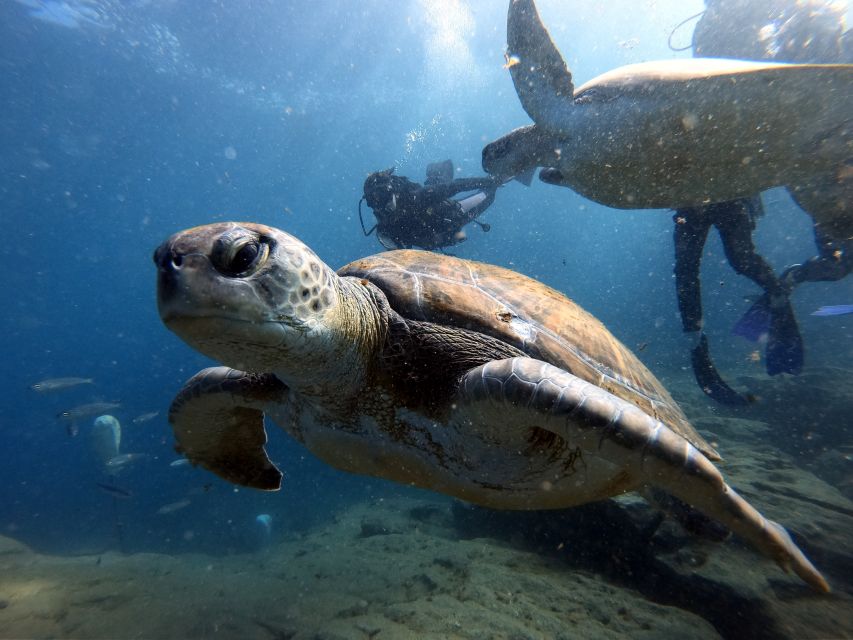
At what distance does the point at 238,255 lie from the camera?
1319mm

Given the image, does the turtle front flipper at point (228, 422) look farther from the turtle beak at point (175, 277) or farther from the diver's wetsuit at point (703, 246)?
the diver's wetsuit at point (703, 246)

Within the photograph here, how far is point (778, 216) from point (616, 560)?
162ft

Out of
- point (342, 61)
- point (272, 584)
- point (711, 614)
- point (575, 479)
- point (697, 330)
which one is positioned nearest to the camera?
point (575, 479)

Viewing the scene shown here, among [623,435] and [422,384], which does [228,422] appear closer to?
[422,384]

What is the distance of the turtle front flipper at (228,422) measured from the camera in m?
2.43

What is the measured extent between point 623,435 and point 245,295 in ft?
4.80

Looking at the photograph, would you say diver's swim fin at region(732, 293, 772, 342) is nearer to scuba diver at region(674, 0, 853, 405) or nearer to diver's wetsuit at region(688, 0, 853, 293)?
scuba diver at region(674, 0, 853, 405)

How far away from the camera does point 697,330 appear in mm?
6574

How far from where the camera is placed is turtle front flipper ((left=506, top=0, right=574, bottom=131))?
390 cm

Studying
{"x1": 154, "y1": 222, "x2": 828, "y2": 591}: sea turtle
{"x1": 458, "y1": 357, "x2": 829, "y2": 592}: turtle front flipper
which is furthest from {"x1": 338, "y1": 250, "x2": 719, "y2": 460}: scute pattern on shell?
{"x1": 458, "y1": 357, "x2": 829, "y2": 592}: turtle front flipper

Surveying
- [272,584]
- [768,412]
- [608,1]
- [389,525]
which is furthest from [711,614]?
[608,1]

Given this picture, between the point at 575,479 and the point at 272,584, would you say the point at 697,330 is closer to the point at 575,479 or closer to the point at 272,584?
the point at 575,479

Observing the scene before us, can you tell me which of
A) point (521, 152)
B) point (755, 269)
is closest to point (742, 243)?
point (755, 269)

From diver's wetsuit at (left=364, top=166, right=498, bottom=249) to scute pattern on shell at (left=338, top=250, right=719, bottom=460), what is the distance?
6128 mm
